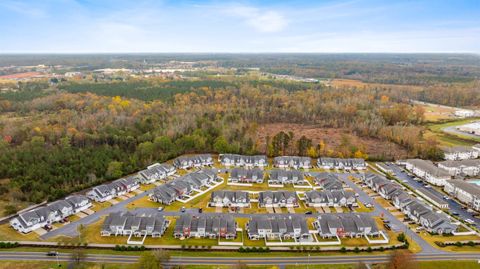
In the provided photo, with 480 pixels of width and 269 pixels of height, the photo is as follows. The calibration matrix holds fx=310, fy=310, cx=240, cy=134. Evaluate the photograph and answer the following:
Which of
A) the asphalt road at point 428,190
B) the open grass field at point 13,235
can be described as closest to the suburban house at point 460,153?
the asphalt road at point 428,190

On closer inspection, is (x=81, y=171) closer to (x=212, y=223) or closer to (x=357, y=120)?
(x=212, y=223)

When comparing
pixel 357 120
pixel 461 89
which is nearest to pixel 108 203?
Result: pixel 357 120

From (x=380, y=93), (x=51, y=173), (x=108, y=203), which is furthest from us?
(x=380, y=93)

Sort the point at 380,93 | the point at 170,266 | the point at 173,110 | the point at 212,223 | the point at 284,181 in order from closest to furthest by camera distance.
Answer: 1. the point at 170,266
2. the point at 212,223
3. the point at 284,181
4. the point at 173,110
5. the point at 380,93

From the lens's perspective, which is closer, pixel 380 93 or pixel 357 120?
pixel 357 120

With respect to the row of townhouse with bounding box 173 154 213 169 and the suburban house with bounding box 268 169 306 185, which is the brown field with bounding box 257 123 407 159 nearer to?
the row of townhouse with bounding box 173 154 213 169

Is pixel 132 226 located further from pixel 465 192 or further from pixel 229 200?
pixel 465 192

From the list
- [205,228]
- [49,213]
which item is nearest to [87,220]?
[49,213]

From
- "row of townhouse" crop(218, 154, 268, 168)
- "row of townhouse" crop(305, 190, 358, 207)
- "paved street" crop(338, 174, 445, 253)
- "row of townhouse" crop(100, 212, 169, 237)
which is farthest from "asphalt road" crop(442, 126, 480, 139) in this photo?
"row of townhouse" crop(100, 212, 169, 237)
